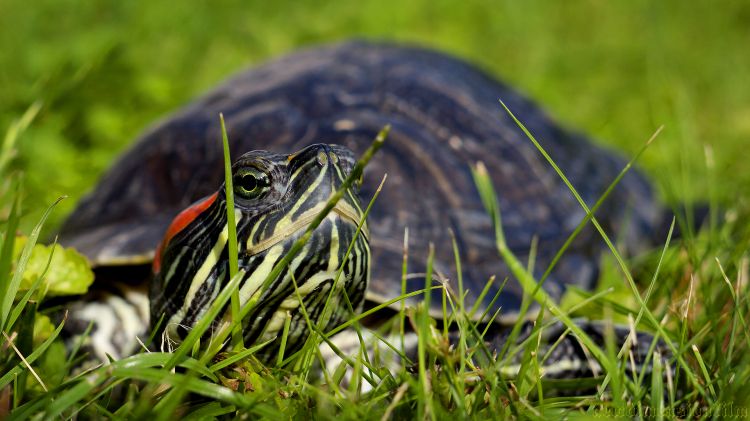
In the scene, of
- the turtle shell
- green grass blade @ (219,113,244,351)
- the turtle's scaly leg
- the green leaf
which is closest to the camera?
green grass blade @ (219,113,244,351)

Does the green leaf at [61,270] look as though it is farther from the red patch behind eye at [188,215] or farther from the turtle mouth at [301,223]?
the turtle mouth at [301,223]

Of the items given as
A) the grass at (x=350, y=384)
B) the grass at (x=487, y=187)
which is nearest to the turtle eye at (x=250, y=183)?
the grass at (x=350, y=384)

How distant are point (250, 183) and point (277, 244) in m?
0.13

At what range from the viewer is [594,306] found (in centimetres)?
207

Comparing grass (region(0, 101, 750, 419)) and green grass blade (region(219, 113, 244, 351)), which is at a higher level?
green grass blade (region(219, 113, 244, 351))

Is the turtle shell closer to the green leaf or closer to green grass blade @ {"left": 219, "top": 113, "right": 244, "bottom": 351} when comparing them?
the green leaf

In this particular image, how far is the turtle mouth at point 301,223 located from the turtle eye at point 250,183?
9 cm

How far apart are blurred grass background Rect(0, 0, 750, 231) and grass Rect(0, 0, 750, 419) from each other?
0.06 ft

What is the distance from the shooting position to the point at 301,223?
1.51 m

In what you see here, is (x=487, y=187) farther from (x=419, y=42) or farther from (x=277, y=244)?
(x=419, y=42)

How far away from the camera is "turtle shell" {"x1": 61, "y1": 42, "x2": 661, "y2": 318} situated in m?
2.40

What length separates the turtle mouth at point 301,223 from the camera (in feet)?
4.92

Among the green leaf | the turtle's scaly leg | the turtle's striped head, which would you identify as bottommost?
the turtle's scaly leg

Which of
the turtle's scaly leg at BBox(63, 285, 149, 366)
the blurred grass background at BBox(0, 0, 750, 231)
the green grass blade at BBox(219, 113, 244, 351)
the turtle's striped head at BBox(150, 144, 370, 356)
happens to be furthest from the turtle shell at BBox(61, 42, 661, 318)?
the green grass blade at BBox(219, 113, 244, 351)
